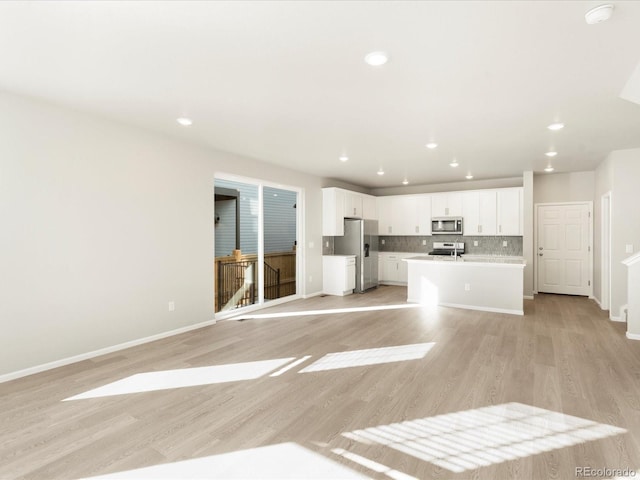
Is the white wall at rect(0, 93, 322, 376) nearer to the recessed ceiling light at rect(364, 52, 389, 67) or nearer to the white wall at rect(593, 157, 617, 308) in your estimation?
the recessed ceiling light at rect(364, 52, 389, 67)

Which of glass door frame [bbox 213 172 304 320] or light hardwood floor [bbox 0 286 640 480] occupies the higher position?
glass door frame [bbox 213 172 304 320]

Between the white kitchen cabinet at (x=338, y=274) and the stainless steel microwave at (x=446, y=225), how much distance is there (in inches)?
90.7

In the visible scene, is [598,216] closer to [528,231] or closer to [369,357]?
[528,231]

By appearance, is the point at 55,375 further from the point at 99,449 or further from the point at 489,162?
the point at 489,162

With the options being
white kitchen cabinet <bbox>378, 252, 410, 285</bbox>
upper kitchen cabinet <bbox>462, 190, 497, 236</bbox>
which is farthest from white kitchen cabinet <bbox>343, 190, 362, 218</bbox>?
upper kitchen cabinet <bbox>462, 190, 497, 236</bbox>

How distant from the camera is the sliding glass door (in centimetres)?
552

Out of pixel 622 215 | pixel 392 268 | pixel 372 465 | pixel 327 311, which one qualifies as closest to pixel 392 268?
pixel 392 268

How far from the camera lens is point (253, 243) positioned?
6.10 metres

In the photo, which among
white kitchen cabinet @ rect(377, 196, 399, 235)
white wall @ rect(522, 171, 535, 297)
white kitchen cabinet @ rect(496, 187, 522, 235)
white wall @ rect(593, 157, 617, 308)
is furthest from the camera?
white kitchen cabinet @ rect(377, 196, 399, 235)

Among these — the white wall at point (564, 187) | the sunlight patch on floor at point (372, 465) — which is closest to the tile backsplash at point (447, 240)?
the white wall at point (564, 187)

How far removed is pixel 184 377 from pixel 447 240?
7.10 meters

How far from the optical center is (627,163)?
5207mm

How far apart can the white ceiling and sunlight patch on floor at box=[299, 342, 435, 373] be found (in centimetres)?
268

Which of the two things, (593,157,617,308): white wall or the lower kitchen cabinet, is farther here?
the lower kitchen cabinet
